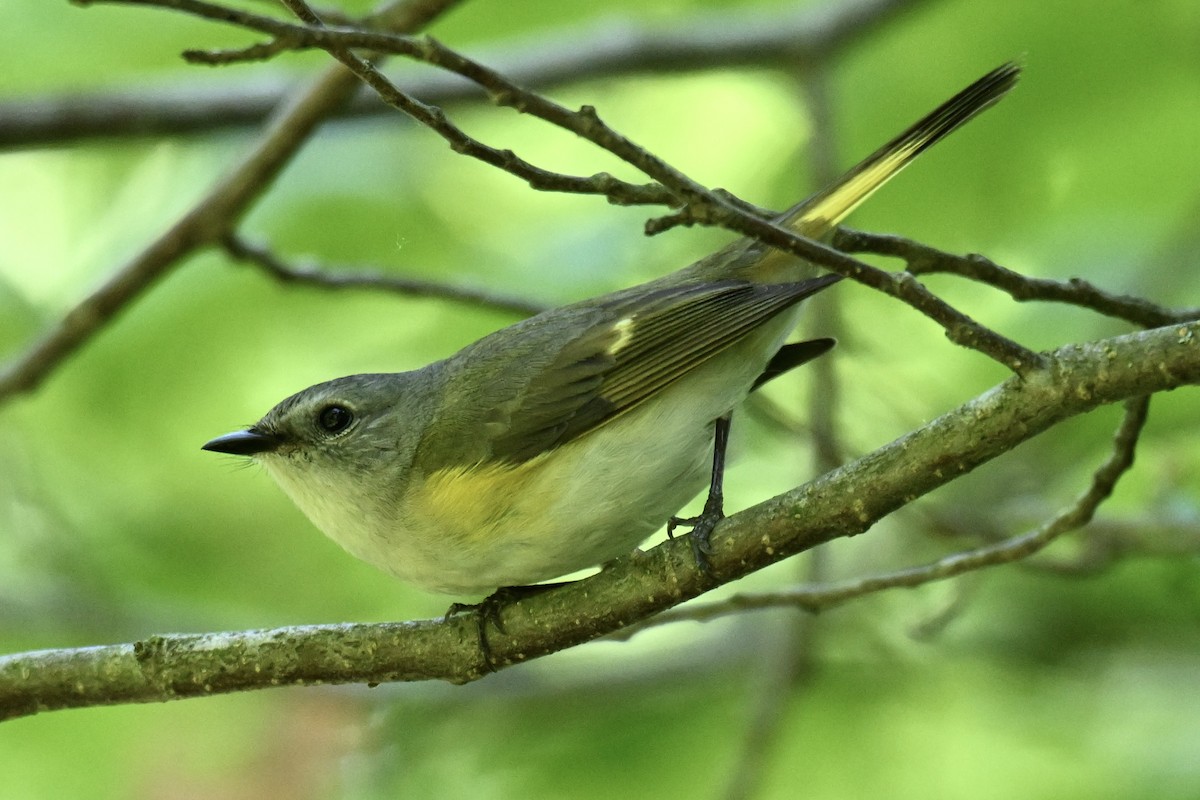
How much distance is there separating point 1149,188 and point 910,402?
1280mm

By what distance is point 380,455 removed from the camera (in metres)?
4.32

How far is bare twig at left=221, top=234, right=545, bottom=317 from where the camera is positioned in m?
4.52

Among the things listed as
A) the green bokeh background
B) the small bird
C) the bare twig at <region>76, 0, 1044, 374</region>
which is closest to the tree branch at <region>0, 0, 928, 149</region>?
the green bokeh background

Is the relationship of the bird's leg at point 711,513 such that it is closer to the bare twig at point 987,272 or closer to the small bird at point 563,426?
the small bird at point 563,426

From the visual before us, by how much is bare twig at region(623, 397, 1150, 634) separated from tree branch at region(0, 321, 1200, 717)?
451mm

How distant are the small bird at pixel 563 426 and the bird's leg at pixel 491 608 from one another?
0.24ft

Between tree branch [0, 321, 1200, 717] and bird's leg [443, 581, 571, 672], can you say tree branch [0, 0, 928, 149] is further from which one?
tree branch [0, 321, 1200, 717]

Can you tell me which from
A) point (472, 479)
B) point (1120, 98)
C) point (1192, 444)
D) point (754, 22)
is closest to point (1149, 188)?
point (1120, 98)

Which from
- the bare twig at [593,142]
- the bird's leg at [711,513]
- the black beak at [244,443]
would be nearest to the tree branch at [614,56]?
the black beak at [244,443]

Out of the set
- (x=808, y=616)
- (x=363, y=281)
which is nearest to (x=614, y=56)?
(x=363, y=281)

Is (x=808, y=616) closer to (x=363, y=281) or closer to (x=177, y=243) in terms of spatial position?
(x=363, y=281)

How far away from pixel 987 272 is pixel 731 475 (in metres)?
3.49

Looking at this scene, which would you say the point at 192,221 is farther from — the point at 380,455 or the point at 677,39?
the point at 677,39

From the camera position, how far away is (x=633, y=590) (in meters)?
3.13
